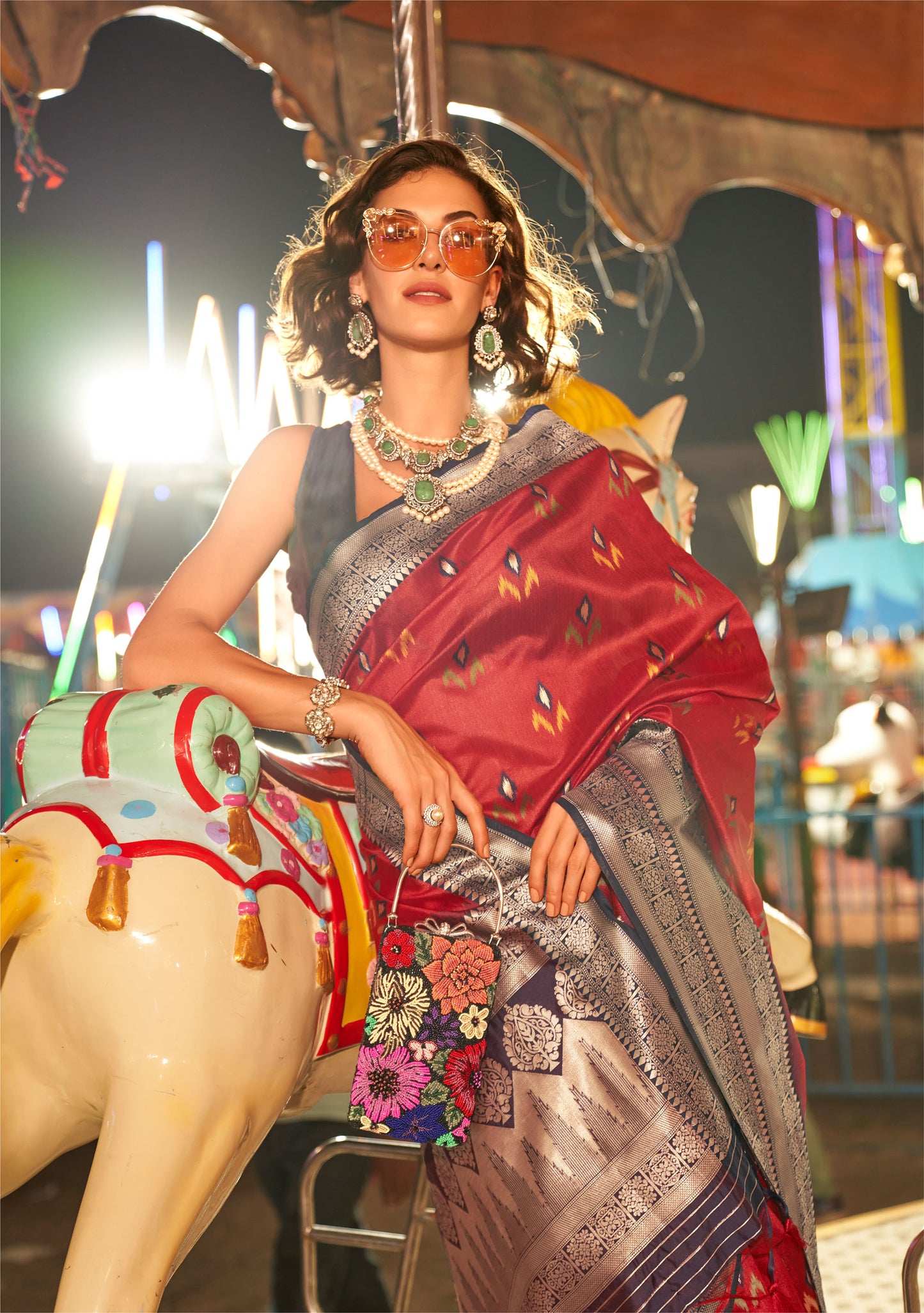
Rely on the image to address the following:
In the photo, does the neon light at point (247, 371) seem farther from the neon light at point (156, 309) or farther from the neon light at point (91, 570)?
the neon light at point (91, 570)

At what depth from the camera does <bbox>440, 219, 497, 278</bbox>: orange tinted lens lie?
1.61 meters

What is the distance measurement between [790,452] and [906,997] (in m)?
10.8

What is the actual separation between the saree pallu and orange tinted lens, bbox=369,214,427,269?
1.02 feet

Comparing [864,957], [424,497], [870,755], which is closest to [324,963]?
[424,497]

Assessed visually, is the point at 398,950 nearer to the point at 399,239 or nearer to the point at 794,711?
the point at 399,239

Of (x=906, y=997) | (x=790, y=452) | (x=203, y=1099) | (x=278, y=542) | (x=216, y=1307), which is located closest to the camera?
(x=203, y=1099)

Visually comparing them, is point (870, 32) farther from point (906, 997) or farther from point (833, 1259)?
point (906, 997)

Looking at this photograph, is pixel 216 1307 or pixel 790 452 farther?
pixel 790 452

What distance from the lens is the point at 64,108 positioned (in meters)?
2.95

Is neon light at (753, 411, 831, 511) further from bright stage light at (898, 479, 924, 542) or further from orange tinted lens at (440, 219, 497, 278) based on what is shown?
orange tinted lens at (440, 219, 497, 278)

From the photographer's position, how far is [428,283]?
162cm

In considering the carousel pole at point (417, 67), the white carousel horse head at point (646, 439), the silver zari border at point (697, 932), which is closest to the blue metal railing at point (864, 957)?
the white carousel horse head at point (646, 439)

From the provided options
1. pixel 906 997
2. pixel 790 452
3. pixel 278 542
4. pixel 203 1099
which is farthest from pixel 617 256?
pixel 790 452

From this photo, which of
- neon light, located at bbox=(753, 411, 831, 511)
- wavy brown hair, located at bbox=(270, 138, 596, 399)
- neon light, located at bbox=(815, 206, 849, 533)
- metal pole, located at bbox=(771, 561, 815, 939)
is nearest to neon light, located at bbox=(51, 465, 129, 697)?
wavy brown hair, located at bbox=(270, 138, 596, 399)
